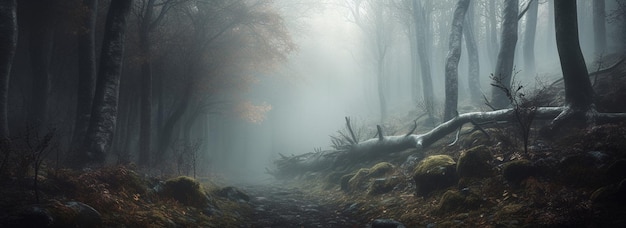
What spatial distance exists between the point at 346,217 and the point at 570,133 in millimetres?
5233

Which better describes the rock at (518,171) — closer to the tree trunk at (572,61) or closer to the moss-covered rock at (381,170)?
the tree trunk at (572,61)

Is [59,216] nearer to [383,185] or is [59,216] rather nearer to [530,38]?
[383,185]

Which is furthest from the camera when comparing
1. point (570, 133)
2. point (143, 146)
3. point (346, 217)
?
point (143, 146)

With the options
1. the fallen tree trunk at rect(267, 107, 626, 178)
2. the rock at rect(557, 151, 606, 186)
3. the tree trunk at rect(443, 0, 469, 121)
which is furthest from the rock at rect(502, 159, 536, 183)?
the tree trunk at rect(443, 0, 469, 121)

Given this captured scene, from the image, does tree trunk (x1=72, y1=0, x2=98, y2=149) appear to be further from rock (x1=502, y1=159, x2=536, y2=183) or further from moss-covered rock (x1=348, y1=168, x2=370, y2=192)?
rock (x1=502, y1=159, x2=536, y2=183)

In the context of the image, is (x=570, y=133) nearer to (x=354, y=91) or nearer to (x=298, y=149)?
(x=298, y=149)

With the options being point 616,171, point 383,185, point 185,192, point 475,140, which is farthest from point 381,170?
point 616,171

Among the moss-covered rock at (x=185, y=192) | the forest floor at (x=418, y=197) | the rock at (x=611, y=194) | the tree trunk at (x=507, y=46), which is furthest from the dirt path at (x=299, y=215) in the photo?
the tree trunk at (x=507, y=46)

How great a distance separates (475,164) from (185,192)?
639 centimetres

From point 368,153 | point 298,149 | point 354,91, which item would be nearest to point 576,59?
point 368,153

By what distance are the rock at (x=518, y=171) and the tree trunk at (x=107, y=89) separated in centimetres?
924

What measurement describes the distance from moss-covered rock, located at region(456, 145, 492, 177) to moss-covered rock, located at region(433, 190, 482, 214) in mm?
799

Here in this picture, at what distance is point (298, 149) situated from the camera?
171 ft

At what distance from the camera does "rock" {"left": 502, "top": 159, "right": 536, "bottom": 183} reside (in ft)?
18.4
